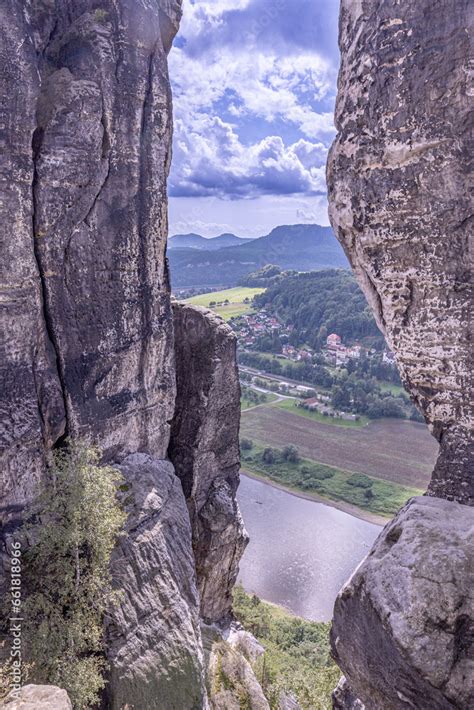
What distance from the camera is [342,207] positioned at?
24.7 feet

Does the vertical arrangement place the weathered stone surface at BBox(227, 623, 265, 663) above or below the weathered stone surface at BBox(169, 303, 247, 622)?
below

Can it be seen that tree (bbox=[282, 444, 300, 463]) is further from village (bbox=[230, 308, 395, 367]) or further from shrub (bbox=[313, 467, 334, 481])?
village (bbox=[230, 308, 395, 367])

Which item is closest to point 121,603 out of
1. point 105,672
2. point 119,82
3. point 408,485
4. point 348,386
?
point 105,672

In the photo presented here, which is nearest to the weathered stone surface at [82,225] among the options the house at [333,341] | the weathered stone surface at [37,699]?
the weathered stone surface at [37,699]

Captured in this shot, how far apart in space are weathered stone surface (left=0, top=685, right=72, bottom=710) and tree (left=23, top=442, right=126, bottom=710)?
6.43 feet

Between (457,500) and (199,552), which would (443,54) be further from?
(199,552)

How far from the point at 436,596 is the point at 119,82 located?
1341 centimetres

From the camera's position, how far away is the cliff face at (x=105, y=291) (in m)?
11.4

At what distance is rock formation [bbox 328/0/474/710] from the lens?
584cm

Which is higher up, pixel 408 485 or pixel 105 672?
pixel 105 672

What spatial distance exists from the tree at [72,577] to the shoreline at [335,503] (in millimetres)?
32646

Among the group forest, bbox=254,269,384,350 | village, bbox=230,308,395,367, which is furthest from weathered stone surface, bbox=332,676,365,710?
forest, bbox=254,269,384,350

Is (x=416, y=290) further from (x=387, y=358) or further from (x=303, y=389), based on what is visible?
(x=387, y=358)

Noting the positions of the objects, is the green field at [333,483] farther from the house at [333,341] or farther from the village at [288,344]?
the house at [333,341]
